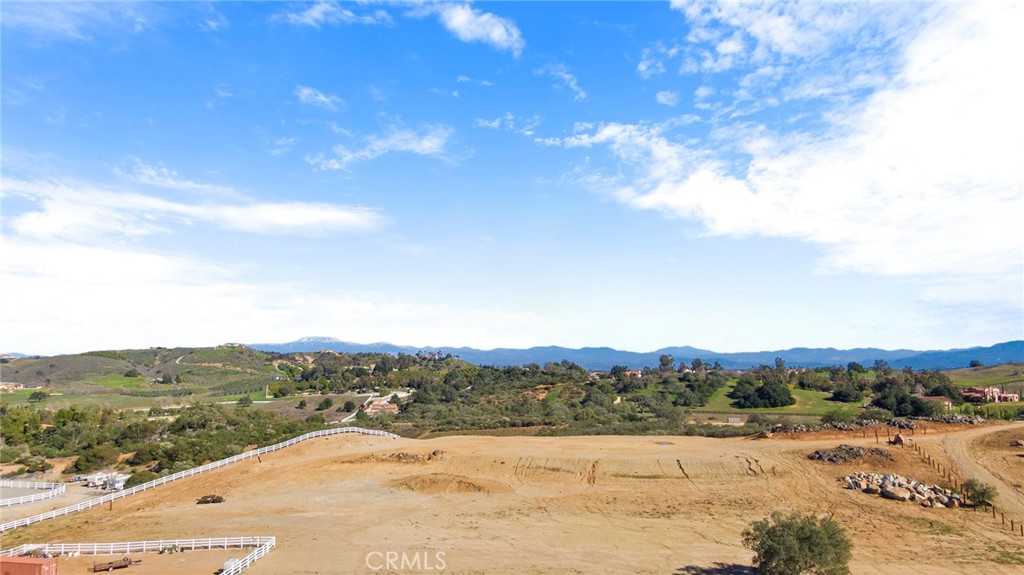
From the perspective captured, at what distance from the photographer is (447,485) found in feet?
133

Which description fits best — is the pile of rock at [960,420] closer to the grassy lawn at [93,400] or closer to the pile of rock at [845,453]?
the pile of rock at [845,453]

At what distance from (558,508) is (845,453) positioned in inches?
929

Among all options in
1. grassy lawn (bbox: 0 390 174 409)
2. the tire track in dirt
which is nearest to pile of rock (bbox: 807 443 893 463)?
the tire track in dirt

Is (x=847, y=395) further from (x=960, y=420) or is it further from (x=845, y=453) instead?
(x=845, y=453)

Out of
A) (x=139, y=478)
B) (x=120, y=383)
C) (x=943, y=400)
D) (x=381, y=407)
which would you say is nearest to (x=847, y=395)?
(x=943, y=400)

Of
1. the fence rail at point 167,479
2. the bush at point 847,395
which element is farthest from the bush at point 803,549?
the bush at point 847,395

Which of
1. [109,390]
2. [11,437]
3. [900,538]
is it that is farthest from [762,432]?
[109,390]

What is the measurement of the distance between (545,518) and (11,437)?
64246 millimetres

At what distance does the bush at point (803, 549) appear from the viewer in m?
22.1

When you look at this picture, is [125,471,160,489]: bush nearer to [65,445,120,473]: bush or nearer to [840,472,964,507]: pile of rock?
[65,445,120,473]: bush

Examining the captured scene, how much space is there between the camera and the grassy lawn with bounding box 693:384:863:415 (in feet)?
257

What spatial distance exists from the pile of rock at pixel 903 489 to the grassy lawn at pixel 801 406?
131 ft

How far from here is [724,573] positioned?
2467 centimetres

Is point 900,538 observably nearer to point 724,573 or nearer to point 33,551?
point 724,573
